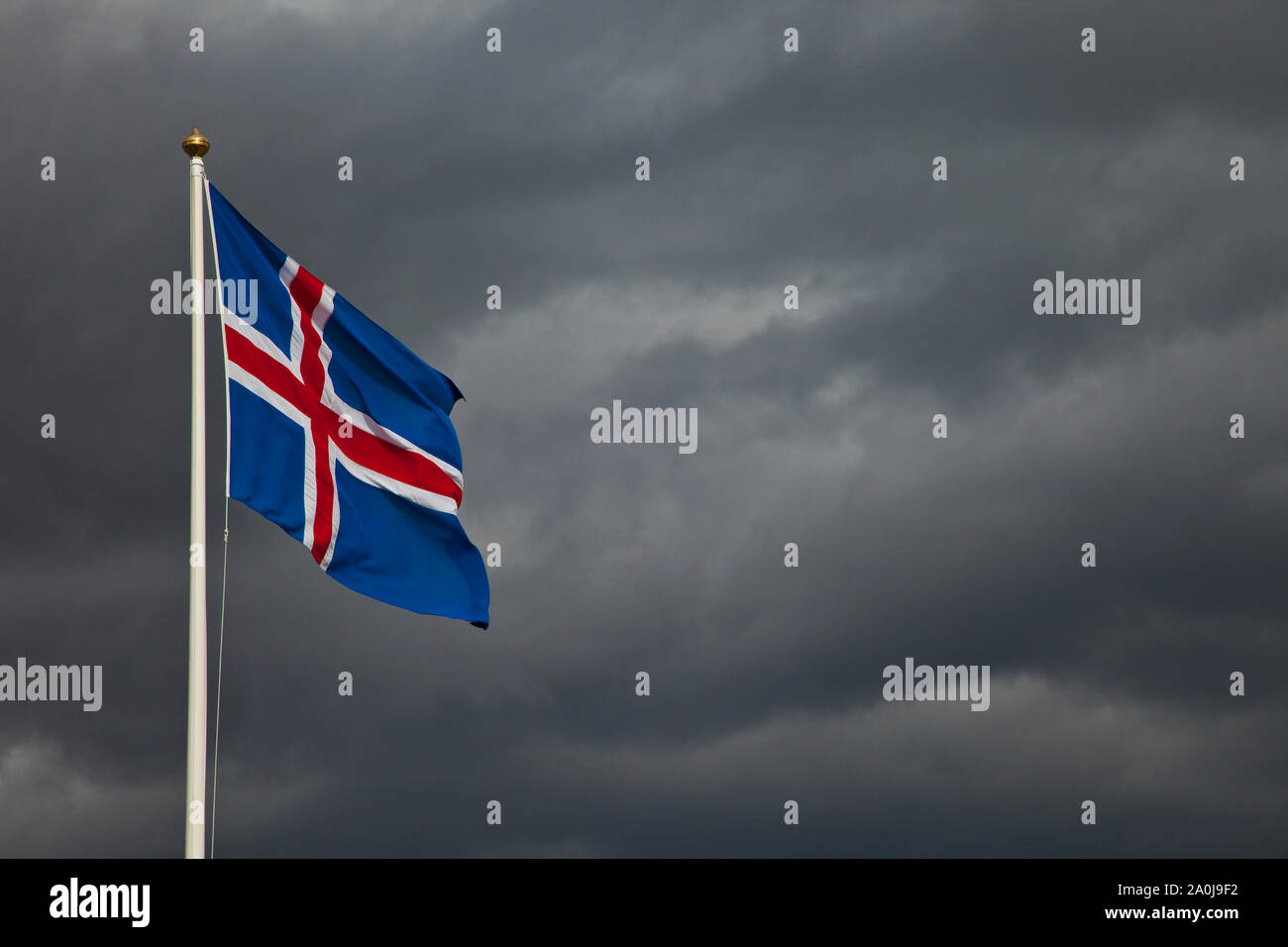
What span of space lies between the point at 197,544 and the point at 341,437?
419cm

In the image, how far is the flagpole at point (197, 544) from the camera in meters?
24.0

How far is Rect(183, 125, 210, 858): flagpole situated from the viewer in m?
24.0

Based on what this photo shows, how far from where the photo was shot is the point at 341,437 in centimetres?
2852

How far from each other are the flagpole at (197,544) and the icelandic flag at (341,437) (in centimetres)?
60

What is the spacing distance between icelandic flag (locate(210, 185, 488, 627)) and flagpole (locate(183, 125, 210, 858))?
598 millimetres

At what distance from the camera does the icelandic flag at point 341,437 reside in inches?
1048
